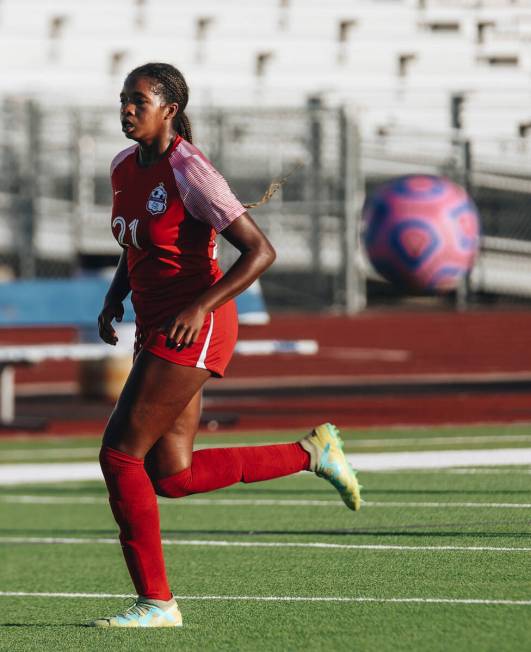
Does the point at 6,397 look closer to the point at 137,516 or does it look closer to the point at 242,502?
the point at 242,502

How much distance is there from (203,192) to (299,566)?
202 cm

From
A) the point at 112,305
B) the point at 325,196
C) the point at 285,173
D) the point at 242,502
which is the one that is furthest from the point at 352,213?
the point at 112,305

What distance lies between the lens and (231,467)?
525 centimetres

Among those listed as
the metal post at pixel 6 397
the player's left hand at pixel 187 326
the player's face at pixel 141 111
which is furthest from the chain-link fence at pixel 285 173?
the player's left hand at pixel 187 326

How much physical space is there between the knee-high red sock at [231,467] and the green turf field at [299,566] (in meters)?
0.47

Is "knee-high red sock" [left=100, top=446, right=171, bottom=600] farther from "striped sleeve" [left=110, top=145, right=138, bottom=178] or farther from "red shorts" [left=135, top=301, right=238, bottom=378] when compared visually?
"striped sleeve" [left=110, top=145, right=138, bottom=178]

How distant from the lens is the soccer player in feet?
15.8

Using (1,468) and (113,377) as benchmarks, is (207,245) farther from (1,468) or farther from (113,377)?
(113,377)

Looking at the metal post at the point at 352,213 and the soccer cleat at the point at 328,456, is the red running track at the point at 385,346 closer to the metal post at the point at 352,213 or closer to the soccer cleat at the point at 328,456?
the metal post at the point at 352,213

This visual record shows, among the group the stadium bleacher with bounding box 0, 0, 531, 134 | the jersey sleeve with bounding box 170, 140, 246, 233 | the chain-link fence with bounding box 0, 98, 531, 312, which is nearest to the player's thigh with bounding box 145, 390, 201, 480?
the jersey sleeve with bounding box 170, 140, 246, 233

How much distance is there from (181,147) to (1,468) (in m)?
7.05

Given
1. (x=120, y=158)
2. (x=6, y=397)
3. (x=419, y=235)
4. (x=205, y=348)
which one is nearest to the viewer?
(x=205, y=348)

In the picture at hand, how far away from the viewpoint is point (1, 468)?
452 inches

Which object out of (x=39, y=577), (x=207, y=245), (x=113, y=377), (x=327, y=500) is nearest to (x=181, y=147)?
(x=207, y=245)
